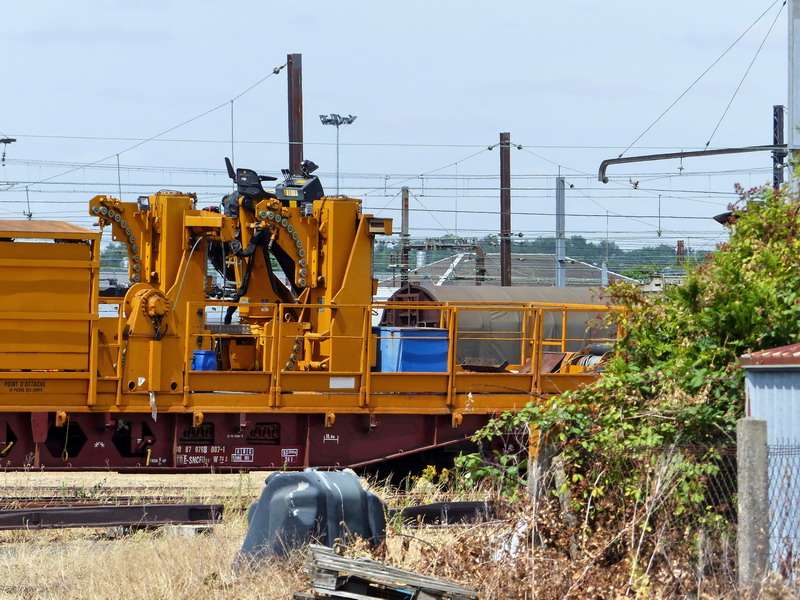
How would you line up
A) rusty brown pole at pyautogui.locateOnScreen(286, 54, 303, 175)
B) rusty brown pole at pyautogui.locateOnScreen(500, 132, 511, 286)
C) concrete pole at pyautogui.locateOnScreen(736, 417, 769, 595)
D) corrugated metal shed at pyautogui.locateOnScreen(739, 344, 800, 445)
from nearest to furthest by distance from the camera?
1. concrete pole at pyautogui.locateOnScreen(736, 417, 769, 595)
2. corrugated metal shed at pyautogui.locateOnScreen(739, 344, 800, 445)
3. rusty brown pole at pyautogui.locateOnScreen(286, 54, 303, 175)
4. rusty brown pole at pyautogui.locateOnScreen(500, 132, 511, 286)

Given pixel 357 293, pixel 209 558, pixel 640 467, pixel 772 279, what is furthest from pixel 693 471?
pixel 357 293

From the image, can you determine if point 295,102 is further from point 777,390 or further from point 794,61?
point 777,390

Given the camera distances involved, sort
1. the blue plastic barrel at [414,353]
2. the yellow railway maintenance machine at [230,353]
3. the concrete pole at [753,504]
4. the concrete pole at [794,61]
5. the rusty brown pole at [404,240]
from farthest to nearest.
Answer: the rusty brown pole at [404,240]
the blue plastic barrel at [414,353]
the yellow railway maintenance machine at [230,353]
the concrete pole at [794,61]
the concrete pole at [753,504]

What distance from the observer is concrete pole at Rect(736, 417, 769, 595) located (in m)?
6.90

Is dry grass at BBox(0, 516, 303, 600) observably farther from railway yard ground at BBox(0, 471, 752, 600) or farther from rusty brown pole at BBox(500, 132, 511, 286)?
rusty brown pole at BBox(500, 132, 511, 286)

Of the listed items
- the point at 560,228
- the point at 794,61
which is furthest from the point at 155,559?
the point at 560,228

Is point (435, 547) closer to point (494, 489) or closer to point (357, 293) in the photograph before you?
point (494, 489)

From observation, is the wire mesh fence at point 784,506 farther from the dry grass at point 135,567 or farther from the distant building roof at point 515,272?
the distant building roof at point 515,272

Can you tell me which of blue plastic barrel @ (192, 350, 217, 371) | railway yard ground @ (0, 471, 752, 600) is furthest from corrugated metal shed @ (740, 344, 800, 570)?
blue plastic barrel @ (192, 350, 217, 371)

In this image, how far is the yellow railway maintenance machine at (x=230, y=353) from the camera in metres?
12.7

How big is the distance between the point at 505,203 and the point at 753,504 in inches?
1301

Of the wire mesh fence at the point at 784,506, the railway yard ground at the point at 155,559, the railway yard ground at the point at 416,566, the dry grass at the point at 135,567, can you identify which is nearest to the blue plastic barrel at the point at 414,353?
the railway yard ground at the point at 155,559

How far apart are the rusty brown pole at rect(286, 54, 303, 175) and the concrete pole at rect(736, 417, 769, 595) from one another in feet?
85.5

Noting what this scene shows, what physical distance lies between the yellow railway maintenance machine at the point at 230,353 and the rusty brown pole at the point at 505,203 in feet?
79.1
